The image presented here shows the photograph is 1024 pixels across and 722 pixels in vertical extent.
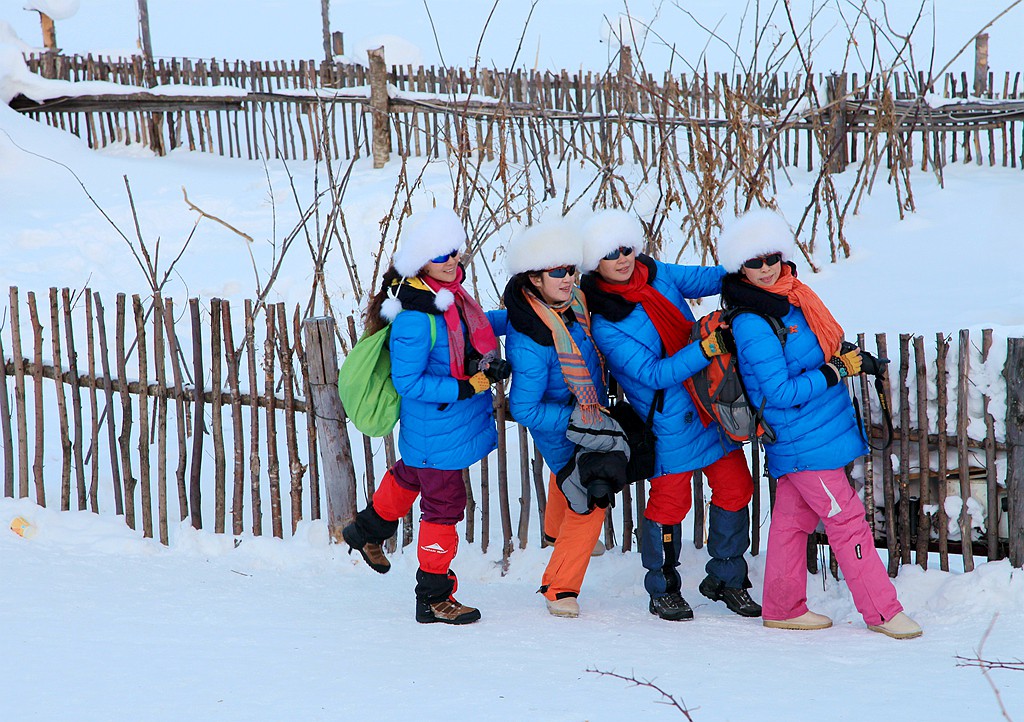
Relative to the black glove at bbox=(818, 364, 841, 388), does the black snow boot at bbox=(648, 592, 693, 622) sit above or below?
below

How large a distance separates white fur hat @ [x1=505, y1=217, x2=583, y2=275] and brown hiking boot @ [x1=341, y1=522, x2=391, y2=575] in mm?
1181

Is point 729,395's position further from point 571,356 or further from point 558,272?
point 558,272

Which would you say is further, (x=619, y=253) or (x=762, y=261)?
(x=619, y=253)

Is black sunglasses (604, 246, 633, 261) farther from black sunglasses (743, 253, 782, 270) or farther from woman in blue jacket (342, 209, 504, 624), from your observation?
woman in blue jacket (342, 209, 504, 624)

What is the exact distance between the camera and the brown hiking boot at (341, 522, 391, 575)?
341cm

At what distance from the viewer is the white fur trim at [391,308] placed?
3023 millimetres

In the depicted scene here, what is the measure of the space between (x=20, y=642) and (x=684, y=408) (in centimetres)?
221

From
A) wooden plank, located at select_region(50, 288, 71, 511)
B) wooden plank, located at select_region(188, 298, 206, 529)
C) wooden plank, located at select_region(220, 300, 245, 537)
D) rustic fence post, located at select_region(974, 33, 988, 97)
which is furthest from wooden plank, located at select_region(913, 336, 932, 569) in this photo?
rustic fence post, located at select_region(974, 33, 988, 97)

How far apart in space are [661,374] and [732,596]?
0.88 m

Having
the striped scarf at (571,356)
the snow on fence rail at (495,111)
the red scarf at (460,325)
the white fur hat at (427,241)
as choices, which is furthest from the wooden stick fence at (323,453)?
the snow on fence rail at (495,111)

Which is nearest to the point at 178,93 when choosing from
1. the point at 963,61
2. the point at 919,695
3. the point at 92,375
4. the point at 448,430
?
the point at 92,375

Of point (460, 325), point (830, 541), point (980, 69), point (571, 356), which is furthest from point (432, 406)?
point (980, 69)

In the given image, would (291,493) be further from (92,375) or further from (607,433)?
(607,433)

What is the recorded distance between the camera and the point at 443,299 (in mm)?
3010
